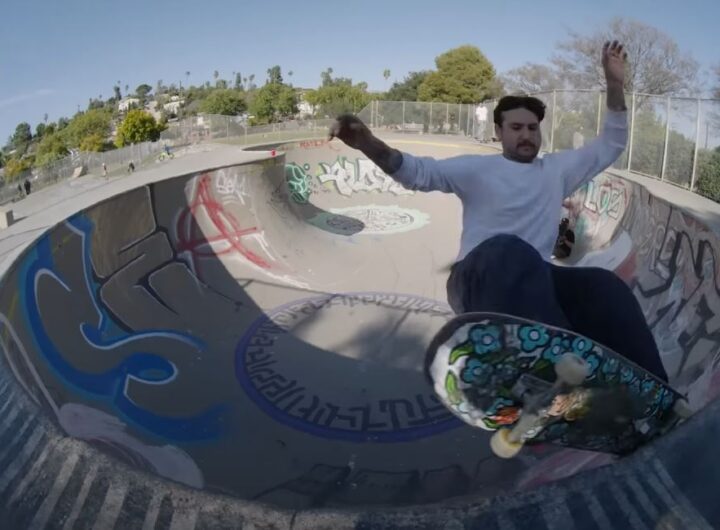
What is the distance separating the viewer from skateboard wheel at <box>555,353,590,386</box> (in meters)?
2.17

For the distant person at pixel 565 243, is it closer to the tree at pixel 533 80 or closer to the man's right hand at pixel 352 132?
the man's right hand at pixel 352 132

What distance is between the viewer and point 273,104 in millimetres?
69125

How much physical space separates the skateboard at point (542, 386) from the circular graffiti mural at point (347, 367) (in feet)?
11.4

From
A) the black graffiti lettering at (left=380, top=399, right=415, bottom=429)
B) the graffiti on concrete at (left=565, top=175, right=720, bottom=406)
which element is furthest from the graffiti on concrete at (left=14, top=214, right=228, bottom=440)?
the graffiti on concrete at (left=565, top=175, right=720, bottom=406)

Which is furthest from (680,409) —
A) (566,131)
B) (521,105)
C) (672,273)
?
(566,131)

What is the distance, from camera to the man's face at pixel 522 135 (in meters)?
2.80

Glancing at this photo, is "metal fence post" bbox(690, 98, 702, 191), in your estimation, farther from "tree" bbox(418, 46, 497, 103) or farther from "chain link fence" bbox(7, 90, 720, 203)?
"tree" bbox(418, 46, 497, 103)

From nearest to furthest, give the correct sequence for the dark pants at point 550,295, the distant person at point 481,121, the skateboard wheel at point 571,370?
the skateboard wheel at point 571,370 < the dark pants at point 550,295 < the distant person at point 481,121

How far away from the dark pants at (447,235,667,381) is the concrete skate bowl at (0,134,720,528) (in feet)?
2.26

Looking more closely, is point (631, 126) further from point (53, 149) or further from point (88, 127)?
point (53, 149)

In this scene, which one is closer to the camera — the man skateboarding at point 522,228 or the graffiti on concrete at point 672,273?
the man skateboarding at point 522,228

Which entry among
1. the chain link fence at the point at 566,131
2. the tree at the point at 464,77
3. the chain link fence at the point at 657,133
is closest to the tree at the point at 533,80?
the tree at the point at 464,77

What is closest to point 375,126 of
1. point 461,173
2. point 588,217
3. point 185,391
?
point 588,217

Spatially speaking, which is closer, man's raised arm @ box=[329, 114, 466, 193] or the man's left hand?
man's raised arm @ box=[329, 114, 466, 193]
